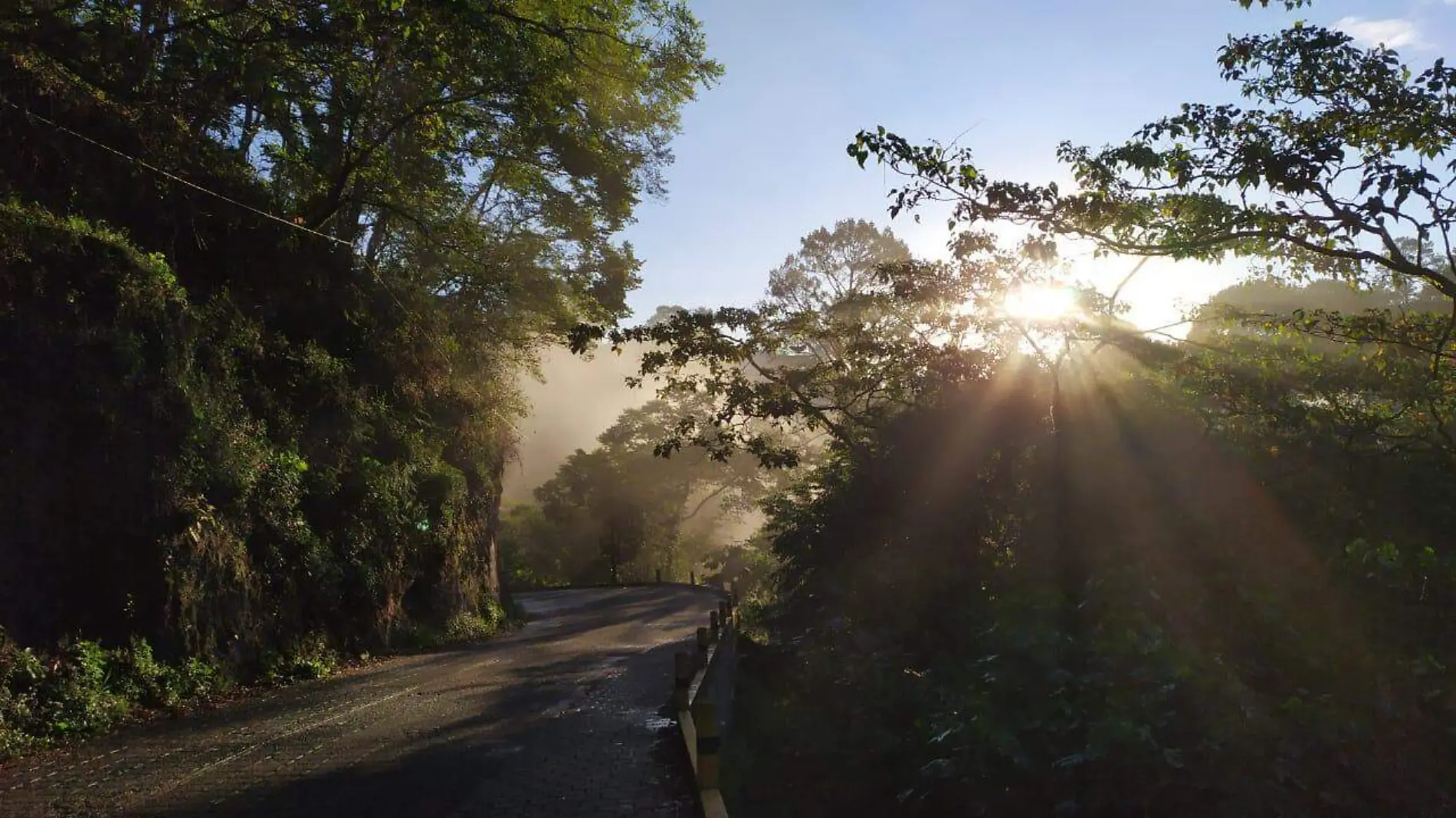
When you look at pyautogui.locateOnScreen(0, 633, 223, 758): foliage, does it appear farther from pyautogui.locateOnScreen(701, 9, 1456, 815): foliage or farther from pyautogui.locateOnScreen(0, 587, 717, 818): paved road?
pyautogui.locateOnScreen(701, 9, 1456, 815): foliage

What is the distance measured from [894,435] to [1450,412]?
8.68 m

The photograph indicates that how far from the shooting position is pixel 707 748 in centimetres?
780

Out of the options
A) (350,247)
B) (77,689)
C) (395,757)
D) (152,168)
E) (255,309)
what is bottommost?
(395,757)

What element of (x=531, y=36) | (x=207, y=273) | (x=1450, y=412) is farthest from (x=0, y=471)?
(x=1450, y=412)

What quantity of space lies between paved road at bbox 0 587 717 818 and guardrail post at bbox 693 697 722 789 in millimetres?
302

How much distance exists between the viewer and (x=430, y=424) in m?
22.6

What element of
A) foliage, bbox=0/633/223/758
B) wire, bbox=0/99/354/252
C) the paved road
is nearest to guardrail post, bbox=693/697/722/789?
the paved road

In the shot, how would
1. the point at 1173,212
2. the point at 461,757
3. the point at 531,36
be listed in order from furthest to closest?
the point at 531,36
the point at 1173,212
the point at 461,757

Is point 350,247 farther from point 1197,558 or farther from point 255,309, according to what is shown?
point 1197,558

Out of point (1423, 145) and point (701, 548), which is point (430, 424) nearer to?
point (1423, 145)

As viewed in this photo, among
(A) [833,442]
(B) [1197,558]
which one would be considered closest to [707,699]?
(B) [1197,558]

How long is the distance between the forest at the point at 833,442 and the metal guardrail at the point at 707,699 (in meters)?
1.13

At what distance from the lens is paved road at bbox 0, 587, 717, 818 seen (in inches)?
306

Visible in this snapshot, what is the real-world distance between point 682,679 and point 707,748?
4011 mm
